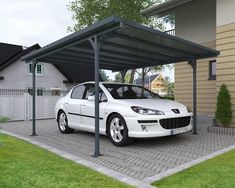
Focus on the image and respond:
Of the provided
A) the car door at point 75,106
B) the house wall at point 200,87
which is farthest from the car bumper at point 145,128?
the house wall at point 200,87

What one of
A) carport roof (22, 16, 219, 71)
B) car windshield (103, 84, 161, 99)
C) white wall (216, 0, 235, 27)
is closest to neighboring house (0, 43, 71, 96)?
carport roof (22, 16, 219, 71)

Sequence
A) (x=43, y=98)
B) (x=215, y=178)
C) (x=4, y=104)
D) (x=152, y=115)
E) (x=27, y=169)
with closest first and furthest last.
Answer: (x=215, y=178)
(x=27, y=169)
(x=152, y=115)
(x=4, y=104)
(x=43, y=98)

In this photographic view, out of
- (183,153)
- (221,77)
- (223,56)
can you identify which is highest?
(223,56)

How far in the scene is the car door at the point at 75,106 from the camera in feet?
27.1

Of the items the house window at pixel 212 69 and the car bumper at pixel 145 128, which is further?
the house window at pixel 212 69

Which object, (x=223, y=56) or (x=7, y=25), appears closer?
(x=223, y=56)

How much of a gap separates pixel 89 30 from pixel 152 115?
242 cm

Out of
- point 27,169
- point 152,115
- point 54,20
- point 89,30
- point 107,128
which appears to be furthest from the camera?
point 54,20

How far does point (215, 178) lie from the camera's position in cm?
419

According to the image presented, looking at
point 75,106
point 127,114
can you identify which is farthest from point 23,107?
point 127,114

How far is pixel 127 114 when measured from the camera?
6.47 meters

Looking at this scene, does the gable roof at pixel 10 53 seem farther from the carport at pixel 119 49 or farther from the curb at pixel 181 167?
the curb at pixel 181 167

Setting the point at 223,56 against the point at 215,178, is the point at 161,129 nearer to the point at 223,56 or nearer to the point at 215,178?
the point at 215,178

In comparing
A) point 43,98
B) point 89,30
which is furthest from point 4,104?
point 89,30
